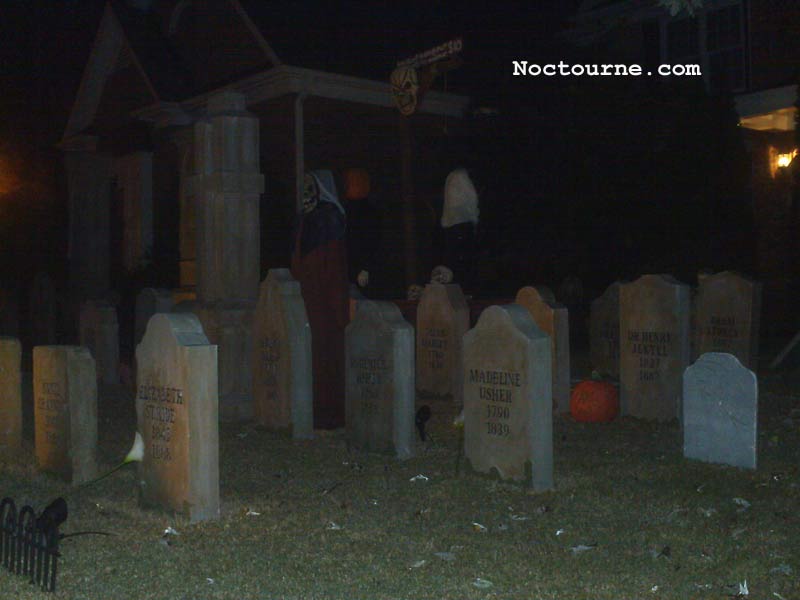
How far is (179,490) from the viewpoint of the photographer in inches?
265

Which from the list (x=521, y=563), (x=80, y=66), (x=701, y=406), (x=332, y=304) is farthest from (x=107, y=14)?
(x=521, y=563)

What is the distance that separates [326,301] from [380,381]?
1.91 m

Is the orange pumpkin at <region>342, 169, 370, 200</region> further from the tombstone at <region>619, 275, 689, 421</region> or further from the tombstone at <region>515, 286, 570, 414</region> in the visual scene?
the tombstone at <region>619, 275, 689, 421</region>

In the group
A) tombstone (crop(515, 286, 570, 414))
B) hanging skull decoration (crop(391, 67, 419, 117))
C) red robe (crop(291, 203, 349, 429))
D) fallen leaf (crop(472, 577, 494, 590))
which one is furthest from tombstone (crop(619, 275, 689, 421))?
hanging skull decoration (crop(391, 67, 419, 117))

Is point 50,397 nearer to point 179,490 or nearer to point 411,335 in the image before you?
point 179,490

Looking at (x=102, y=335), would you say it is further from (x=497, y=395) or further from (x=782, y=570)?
(x=782, y=570)

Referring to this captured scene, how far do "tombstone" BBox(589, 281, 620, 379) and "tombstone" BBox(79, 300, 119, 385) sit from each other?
7.05 metres

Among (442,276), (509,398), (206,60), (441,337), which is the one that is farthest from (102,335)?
(206,60)

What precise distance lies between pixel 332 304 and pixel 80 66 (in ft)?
88.4

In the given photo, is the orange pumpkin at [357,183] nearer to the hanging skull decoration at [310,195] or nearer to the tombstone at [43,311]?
the hanging skull decoration at [310,195]

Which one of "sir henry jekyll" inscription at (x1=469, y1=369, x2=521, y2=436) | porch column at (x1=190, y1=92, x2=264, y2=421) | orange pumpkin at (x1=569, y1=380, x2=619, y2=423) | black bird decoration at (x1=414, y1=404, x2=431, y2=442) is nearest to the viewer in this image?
"sir henry jekyll" inscription at (x1=469, y1=369, x2=521, y2=436)

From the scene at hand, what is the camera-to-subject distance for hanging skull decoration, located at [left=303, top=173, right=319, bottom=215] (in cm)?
1066

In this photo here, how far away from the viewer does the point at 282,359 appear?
1013 cm

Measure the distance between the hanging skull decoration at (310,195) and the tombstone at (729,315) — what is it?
4813 mm
